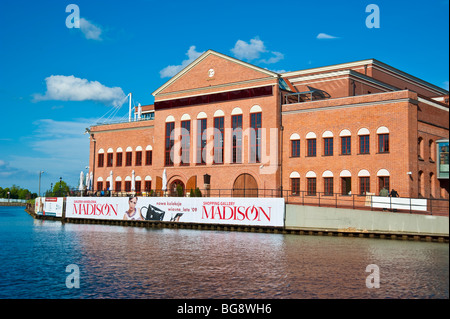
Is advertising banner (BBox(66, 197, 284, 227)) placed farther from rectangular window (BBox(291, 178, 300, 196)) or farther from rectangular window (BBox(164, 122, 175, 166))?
rectangular window (BBox(164, 122, 175, 166))

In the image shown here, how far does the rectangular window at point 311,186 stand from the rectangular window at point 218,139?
9.75 m

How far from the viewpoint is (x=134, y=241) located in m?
29.7

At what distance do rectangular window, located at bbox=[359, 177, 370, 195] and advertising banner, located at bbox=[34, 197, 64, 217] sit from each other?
3365 centimetres

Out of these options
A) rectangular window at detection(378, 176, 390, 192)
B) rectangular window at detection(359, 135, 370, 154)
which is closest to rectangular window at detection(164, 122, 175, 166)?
rectangular window at detection(359, 135, 370, 154)

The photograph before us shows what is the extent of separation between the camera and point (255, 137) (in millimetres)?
46812

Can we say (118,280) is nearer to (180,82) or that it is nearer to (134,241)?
(134,241)

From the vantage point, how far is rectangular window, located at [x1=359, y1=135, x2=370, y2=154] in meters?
40.8

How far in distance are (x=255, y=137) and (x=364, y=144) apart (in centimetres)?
1082

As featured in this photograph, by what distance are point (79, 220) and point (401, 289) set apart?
142 feet

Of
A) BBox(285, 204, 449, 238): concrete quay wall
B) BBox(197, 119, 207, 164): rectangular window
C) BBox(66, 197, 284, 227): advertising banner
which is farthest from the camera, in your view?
BBox(197, 119, 207, 164): rectangular window

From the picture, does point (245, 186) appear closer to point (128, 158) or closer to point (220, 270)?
point (128, 158)
